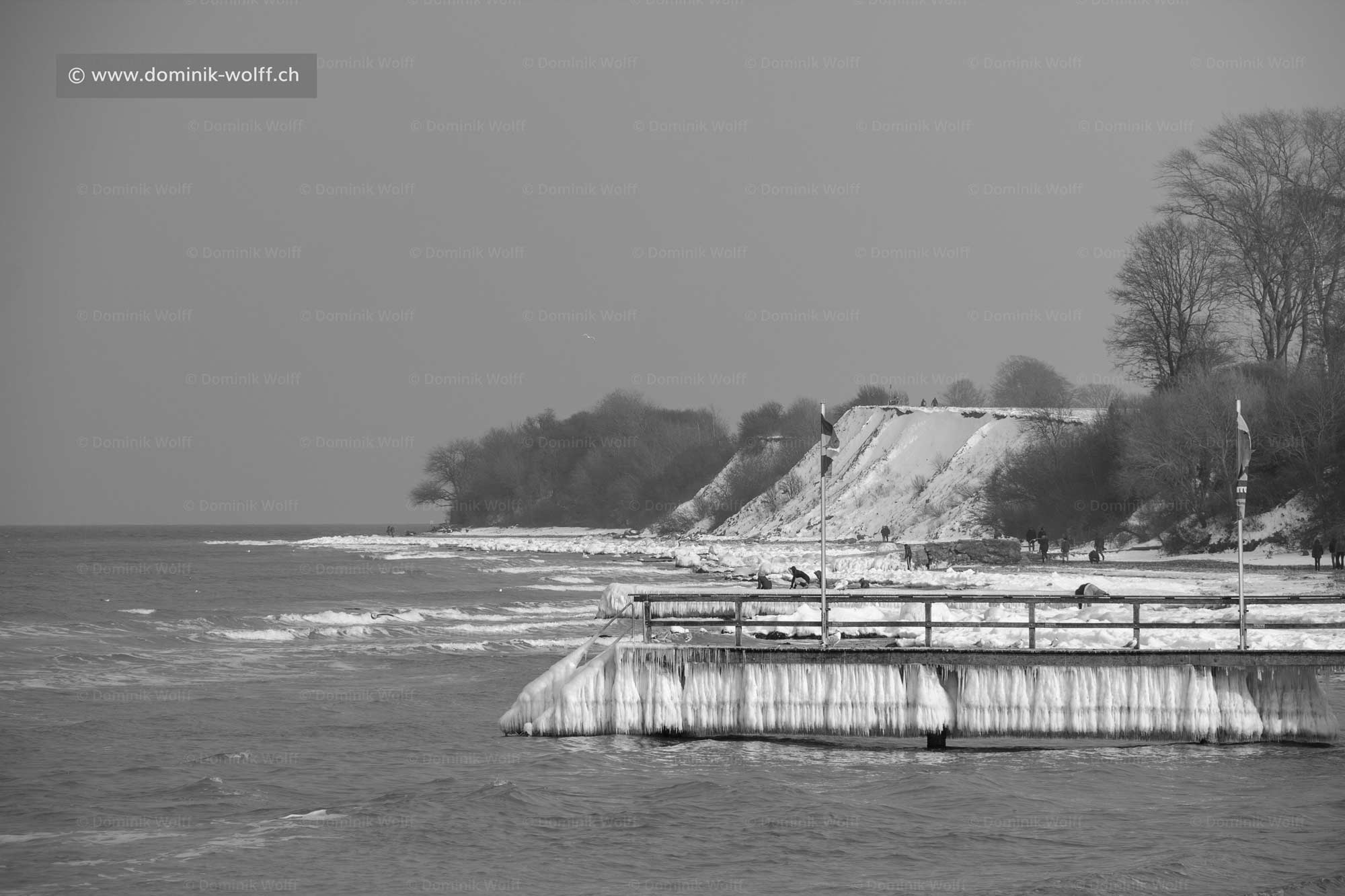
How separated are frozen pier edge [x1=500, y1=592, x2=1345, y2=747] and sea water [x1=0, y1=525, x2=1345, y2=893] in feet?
1.18

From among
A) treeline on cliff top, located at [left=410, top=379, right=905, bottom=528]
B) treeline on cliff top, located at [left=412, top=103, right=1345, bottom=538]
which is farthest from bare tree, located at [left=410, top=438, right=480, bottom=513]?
treeline on cliff top, located at [left=412, top=103, right=1345, bottom=538]

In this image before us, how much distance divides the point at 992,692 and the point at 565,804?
231 inches

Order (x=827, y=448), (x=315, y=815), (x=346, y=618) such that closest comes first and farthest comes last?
1. (x=315, y=815)
2. (x=827, y=448)
3. (x=346, y=618)

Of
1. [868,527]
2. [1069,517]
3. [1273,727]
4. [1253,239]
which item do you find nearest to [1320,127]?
[1253,239]

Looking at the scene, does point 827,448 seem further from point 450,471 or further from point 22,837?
point 450,471

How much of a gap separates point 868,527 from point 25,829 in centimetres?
7896

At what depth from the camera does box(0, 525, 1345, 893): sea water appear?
13250 mm

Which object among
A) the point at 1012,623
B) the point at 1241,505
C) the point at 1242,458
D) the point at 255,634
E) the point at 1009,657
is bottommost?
the point at 255,634

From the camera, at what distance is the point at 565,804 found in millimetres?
15766

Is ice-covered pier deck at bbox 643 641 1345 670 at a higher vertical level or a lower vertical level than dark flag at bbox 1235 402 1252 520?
lower

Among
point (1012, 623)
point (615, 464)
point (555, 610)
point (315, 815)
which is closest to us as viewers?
point (315, 815)

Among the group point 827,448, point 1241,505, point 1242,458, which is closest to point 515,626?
point 827,448

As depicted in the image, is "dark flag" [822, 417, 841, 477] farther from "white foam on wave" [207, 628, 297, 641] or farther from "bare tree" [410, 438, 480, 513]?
"bare tree" [410, 438, 480, 513]

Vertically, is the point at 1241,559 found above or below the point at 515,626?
above
